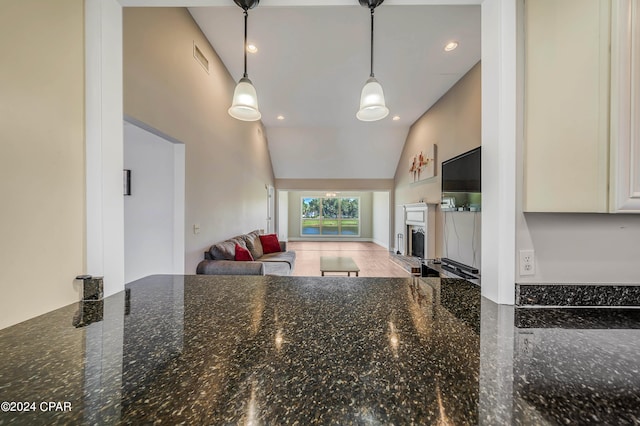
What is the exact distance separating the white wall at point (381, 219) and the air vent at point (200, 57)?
729 cm

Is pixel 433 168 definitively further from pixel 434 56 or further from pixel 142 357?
pixel 142 357

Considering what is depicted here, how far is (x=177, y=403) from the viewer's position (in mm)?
534

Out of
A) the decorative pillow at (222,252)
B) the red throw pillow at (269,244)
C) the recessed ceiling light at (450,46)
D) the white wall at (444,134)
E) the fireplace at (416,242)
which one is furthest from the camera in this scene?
the fireplace at (416,242)

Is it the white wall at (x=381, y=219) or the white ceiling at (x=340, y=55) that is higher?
the white ceiling at (x=340, y=55)

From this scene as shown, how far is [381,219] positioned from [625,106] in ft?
32.6

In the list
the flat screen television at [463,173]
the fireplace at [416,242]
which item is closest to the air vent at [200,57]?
the flat screen television at [463,173]

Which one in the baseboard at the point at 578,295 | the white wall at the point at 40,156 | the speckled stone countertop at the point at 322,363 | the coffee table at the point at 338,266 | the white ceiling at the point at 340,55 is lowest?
the coffee table at the point at 338,266

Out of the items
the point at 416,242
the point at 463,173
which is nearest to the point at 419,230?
the point at 416,242

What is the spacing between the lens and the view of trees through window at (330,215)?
1277 cm

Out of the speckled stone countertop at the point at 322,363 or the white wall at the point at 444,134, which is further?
the white wall at the point at 444,134

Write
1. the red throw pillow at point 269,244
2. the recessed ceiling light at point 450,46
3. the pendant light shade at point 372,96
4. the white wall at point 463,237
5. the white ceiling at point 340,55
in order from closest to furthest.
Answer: the pendant light shade at point 372,96 → the white ceiling at point 340,55 → the recessed ceiling light at point 450,46 → the white wall at point 463,237 → the red throw pillow at point 269,244

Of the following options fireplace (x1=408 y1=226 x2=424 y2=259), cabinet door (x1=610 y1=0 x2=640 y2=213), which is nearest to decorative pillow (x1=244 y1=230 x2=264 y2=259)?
fireplace (x1=408 y1=226 x2=424 y2=259)

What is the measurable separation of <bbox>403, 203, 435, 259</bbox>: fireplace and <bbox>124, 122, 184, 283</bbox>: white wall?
4.80 m

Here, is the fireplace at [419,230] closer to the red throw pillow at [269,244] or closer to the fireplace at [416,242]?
the fireplace at [416,242]
